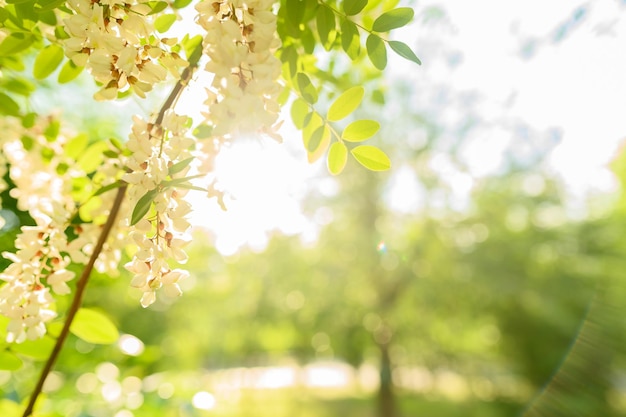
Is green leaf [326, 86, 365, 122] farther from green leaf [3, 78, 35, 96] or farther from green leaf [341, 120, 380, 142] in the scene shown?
green leaf [3, 78, 35, 96]

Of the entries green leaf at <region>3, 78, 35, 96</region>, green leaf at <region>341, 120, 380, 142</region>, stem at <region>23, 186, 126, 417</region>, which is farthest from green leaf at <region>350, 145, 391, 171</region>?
green leaf at <region>3, 78, 35, 96</region>

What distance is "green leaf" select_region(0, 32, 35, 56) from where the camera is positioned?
80 cm

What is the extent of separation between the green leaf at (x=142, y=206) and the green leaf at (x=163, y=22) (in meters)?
0.33

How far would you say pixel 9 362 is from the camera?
0.85 metres

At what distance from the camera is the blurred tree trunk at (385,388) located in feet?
39.4

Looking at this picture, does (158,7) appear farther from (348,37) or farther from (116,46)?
(348,37)

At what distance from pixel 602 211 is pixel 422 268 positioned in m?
6.52

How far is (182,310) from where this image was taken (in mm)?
9297

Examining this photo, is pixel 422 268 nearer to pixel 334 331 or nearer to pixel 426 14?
pixel 334 331

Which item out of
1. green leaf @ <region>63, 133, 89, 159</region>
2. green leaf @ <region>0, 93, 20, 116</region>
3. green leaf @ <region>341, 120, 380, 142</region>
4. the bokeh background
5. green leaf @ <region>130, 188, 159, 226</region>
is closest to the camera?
green leaf @ <region>130, 188, 159, 226</region>

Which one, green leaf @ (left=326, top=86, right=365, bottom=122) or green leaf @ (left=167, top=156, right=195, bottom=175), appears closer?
green leaf @ (left=167, top=156, right=195, bottom=175)

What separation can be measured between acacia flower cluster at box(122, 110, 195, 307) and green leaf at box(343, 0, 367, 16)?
0.87 ft

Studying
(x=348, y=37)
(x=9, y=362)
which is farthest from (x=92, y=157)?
(x=348, y=37)

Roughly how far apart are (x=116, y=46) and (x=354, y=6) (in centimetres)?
30
